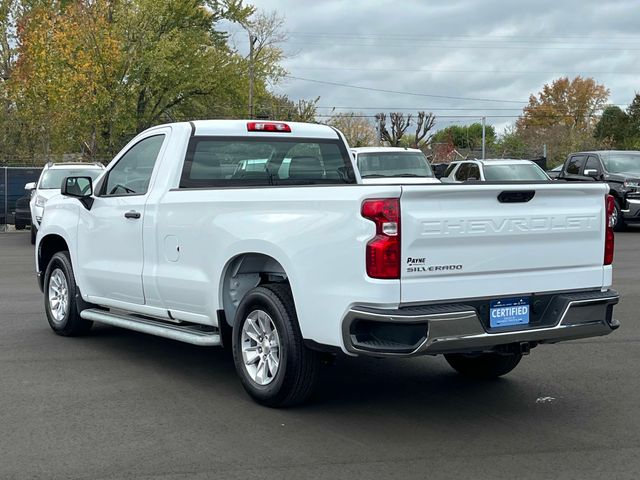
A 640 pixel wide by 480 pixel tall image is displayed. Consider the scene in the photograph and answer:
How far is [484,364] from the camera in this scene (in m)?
7.05

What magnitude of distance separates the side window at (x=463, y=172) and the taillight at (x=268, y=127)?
15.3 meters

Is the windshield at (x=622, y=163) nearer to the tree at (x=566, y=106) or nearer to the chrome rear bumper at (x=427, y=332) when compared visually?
the chrome rear bumper at (x=427, y=332)

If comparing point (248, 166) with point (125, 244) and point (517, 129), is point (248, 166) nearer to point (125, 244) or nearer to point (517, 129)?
point (125, 244)

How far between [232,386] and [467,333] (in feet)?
7.25

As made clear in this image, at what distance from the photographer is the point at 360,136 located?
277 ft

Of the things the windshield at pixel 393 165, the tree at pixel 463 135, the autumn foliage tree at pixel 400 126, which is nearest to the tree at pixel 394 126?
the autumn foliage tree at pixel 400 126

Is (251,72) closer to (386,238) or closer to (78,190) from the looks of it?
(78,190)

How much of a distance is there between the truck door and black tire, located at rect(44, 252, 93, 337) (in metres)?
0.31

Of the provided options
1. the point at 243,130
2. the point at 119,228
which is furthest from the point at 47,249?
the point at 243,130

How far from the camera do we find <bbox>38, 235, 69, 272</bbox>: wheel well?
9.36 meters

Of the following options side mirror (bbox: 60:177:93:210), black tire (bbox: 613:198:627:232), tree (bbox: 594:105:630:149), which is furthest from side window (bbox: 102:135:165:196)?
tree (bbox: 594:105:630:149)

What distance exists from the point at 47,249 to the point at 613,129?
68.0m

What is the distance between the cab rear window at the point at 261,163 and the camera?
24.2 ft

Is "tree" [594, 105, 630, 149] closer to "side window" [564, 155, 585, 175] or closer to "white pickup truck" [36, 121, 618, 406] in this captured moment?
"side window" [564, 155, 585, 175]
